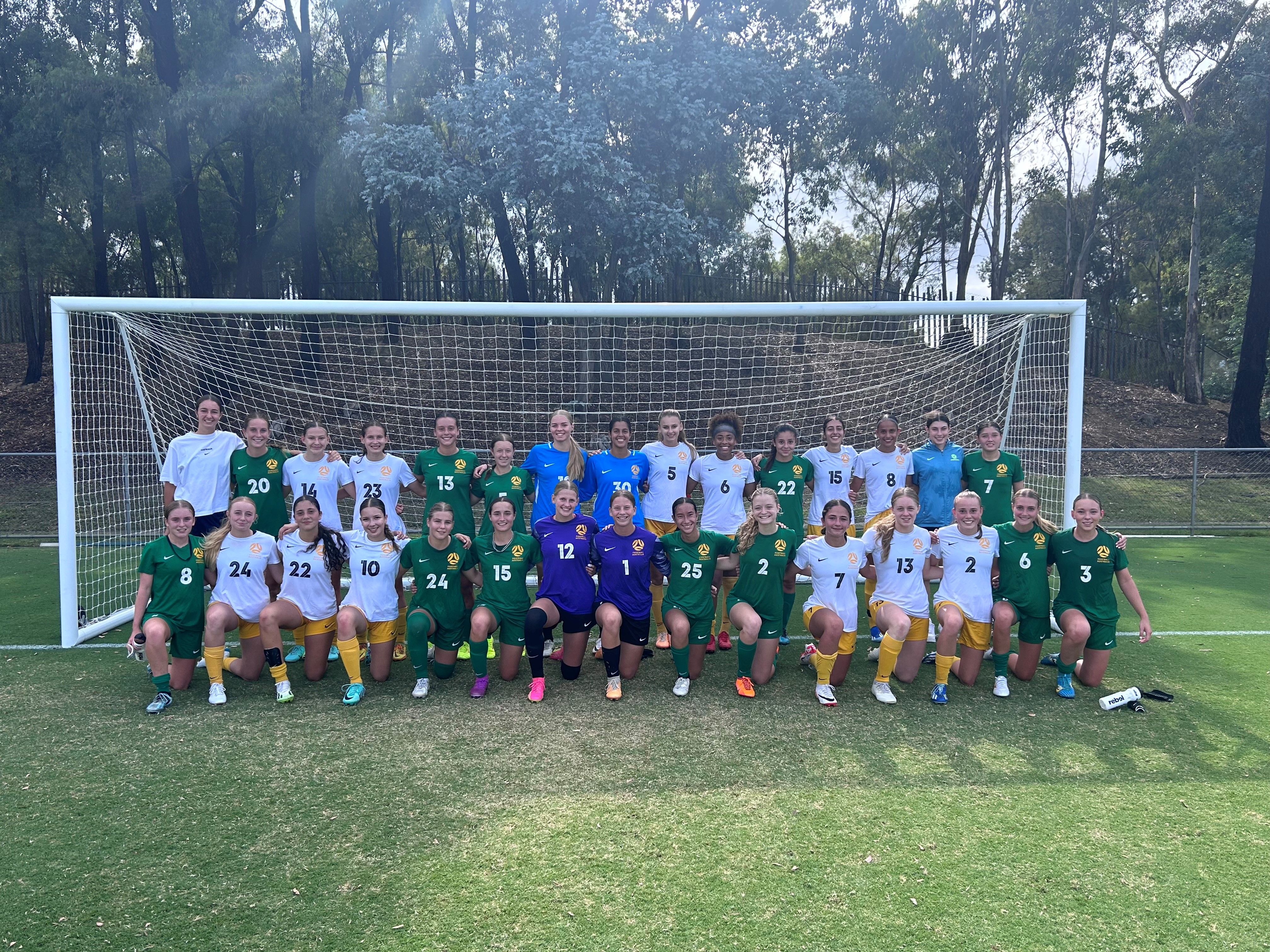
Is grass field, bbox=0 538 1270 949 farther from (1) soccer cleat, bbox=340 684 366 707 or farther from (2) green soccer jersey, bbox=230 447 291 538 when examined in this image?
(2) green soccer jersey, bbox=230 447 291 538

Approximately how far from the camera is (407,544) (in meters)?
5.41

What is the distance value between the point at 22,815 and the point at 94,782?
35cm

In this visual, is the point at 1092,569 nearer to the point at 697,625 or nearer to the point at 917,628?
the point at 917,628

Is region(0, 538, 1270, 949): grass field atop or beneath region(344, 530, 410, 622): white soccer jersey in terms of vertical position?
beneath

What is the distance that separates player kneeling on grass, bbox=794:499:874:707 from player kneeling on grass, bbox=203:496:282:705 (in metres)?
3.40

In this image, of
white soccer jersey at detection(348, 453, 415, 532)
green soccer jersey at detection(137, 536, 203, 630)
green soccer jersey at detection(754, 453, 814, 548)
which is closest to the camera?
green soccer jersey at detection(137, 536, 203, 630)

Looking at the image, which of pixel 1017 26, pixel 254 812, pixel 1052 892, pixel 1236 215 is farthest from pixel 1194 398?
pixel 254 812

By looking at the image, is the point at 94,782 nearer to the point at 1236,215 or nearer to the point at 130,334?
the point at 130,334

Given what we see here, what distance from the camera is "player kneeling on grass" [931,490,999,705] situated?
209 inches

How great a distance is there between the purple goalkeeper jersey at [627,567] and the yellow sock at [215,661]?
2439mm

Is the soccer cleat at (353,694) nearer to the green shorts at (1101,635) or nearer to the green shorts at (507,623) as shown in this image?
the green shorts at (507,623)

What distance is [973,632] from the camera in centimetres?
540

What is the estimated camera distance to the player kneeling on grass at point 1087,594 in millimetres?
5305

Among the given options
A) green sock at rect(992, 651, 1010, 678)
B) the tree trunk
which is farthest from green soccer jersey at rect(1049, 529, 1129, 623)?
the tree trunk
